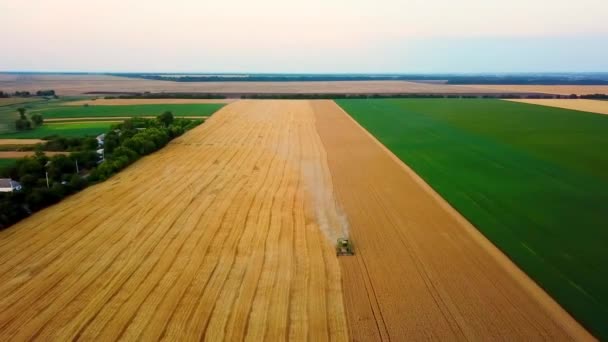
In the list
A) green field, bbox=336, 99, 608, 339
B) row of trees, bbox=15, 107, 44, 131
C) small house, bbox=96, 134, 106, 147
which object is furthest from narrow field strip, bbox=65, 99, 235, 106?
green field, bbox=336, 99, 608, 339

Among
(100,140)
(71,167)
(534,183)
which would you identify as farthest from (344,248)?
(100,140)

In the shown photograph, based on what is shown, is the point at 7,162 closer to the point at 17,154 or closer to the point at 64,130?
the point at 17,154

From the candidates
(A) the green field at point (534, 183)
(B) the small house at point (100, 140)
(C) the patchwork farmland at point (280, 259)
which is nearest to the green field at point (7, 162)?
(B) the small house at point (100, 140)

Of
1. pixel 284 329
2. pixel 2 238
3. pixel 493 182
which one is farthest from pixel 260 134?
pixel 284 329

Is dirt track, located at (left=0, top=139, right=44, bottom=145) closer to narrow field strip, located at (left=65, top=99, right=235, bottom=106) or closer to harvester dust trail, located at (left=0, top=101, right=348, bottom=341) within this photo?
harvester dust trail, located at (left=0, top=101, right=348, bottom=341)

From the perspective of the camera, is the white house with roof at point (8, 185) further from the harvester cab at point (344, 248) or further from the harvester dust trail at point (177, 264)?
the harvester cab at point (344, 248)
